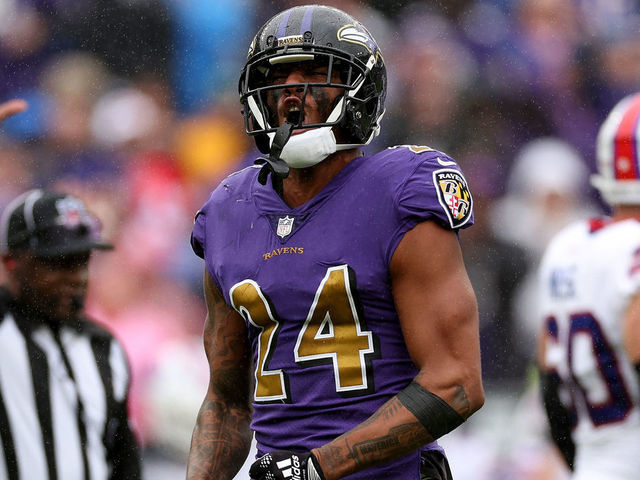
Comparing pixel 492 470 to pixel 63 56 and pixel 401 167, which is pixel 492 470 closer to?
pixel 63 56

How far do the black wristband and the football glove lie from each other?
213mm

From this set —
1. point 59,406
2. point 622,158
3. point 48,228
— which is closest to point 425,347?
point 59,406

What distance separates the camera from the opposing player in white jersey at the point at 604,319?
13.2 feet

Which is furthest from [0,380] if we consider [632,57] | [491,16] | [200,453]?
[632,57]

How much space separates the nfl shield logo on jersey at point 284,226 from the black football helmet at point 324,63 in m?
0.18

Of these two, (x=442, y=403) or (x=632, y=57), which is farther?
(x=632, y=57)

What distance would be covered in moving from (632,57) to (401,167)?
15.7 feet

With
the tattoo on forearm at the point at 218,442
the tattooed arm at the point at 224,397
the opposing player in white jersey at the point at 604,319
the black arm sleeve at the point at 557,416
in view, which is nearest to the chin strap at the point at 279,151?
the tattooed arm at the point at 224,397

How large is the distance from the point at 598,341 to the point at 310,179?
2006 mm

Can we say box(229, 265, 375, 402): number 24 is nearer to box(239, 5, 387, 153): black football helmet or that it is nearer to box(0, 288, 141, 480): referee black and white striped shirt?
box(239, 5, 387, 153): black football helmet

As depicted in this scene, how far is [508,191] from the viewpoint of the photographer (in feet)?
20.8

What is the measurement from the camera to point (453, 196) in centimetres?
229

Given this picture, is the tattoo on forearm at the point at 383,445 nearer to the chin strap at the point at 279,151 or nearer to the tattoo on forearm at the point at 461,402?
the tattoo on forearm at the point at 461,402

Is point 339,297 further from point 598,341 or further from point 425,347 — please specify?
point 598,341
